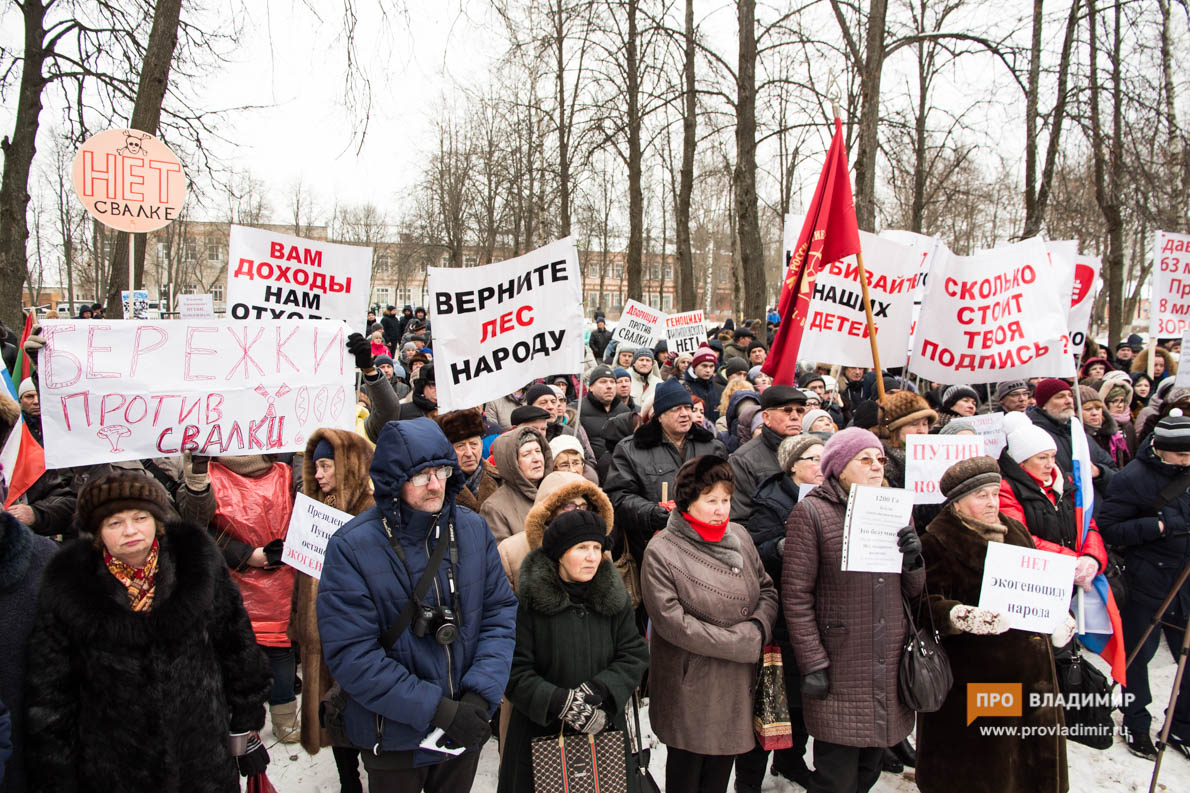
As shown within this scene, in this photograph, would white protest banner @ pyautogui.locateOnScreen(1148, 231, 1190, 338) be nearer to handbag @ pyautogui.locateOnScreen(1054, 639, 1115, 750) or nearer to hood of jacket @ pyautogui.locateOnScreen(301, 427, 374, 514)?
handbag @ pyautogui.locateOnScreen(1054, 639, 1115, 750)

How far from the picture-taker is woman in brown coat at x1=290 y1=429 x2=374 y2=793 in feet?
12.1

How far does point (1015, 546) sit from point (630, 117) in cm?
1603

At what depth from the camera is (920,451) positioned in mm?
3920

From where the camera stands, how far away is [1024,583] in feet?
10.6

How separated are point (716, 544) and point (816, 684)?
28.2 inches

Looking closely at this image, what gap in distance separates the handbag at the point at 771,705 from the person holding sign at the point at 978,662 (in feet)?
2.40

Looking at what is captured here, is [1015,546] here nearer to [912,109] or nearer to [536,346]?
[536,346]

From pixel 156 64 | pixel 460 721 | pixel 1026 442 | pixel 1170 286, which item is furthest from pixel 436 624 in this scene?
pixel 1170 286

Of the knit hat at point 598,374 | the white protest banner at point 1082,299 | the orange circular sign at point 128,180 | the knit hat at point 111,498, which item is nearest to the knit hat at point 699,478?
the knit hat at point 111,498

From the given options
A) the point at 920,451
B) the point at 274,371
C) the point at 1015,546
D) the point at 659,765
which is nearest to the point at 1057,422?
the point at 920,451

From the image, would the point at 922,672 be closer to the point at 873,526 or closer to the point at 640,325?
the point at 873,526

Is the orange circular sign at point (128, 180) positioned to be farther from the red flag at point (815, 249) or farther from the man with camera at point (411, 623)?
the red flag at point (815, 249)

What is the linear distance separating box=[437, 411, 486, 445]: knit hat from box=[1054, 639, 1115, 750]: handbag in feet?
10.6

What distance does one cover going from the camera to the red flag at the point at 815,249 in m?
5.08
